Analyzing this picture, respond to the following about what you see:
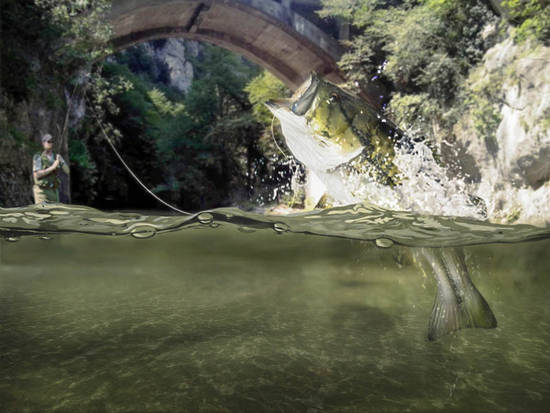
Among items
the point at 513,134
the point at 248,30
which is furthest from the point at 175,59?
the point at 513,134

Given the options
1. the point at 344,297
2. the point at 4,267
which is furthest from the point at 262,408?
the point at 4,267

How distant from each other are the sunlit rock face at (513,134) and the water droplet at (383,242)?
13.9ft

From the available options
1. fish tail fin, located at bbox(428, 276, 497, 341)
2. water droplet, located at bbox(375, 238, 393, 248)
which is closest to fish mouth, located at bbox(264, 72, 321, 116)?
water droplet, located at bbox(375, 238, 393, 248)

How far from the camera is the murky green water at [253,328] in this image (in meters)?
3.18

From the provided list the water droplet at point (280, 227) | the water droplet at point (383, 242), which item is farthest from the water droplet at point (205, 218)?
the water droplet at point (383, 242)

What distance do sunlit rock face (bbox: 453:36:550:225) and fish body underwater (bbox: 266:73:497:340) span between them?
3.52 m

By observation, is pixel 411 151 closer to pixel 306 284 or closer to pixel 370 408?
pixel 306 284

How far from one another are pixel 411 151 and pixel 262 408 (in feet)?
17.6

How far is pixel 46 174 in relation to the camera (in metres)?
5.95

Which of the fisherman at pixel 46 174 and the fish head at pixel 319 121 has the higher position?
the fish head at pixel 319 121

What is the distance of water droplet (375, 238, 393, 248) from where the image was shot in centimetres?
548

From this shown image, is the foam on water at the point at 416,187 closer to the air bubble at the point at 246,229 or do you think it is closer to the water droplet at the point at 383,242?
the water droplet at the point at 383,242

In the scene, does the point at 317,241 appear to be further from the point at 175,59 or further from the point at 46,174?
the point at 175,59

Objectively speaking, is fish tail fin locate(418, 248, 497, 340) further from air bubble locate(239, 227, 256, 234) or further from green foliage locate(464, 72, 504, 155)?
green foliage locate(464, 72, 504, 155)
